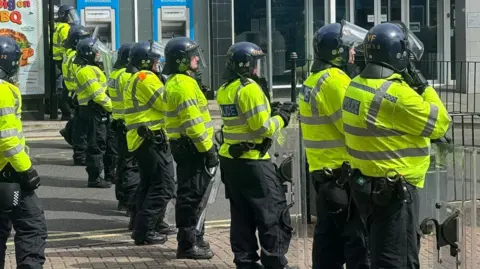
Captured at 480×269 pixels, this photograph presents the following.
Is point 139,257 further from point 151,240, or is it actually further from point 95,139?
point 95,139

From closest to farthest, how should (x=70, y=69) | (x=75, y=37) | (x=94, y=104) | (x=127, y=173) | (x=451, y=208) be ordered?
(x=451, y=208), (x=127, y=173), (x=94, y=104), (x=70, y=69), (x=75, y=37)

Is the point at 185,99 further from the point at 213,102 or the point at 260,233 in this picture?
the point at 213,102

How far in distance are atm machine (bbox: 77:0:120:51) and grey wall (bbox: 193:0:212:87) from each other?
1749 millimetres

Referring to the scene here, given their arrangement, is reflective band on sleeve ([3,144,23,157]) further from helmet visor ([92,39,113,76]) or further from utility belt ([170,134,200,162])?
helmet visor ([92,39,113,76])

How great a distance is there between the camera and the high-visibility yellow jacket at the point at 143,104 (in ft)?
28.2

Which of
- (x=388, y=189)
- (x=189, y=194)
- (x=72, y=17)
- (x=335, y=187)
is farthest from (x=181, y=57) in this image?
(x=72, y=17)

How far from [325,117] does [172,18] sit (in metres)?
13.6

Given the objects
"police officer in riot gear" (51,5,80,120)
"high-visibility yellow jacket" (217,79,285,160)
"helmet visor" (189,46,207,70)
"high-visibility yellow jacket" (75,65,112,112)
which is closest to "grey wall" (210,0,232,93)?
Result: "police officer in riot gear" (51,5,80,120)

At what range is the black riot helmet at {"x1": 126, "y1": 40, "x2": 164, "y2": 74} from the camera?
8.91 m

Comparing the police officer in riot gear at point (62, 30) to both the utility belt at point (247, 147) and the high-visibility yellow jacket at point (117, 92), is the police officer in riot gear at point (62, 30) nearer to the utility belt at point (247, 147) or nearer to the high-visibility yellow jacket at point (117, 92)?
the high-visibility yellow jacket at point (117, 92)

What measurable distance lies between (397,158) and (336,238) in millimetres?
1002

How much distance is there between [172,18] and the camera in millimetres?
19484

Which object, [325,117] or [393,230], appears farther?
[325,117]

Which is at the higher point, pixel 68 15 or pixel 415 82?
pixel 68 15
